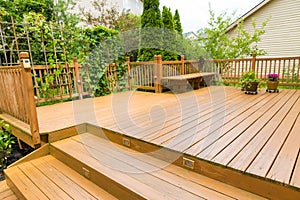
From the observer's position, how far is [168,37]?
6.48 metres

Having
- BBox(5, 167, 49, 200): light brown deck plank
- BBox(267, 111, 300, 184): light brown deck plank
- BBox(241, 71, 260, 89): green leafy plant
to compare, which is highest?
BBox(241, 71, 260, 89): green leafy plant

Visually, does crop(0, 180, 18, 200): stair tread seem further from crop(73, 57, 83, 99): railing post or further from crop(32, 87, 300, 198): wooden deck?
crop(73, 57, 83, 99): railing post

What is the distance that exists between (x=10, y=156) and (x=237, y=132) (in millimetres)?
3435

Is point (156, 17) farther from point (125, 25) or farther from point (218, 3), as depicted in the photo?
point (218, 3)

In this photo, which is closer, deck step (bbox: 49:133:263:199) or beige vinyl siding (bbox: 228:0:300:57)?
deck step (bbox: 49:133:263:199)

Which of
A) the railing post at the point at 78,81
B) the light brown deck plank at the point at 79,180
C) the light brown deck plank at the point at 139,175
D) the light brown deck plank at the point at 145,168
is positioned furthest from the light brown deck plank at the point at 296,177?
the railing post at the point at 78,81

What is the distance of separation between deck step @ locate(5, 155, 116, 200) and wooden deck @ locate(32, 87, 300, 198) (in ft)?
1.52

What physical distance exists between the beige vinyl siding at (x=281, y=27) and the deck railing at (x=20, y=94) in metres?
9.82

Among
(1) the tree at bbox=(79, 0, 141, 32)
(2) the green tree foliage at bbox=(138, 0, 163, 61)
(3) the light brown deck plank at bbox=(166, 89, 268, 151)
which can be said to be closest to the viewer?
(3) the light brown deck plank at bbox=(166, 89, 268, 151)

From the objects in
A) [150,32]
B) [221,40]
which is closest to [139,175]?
[150,32]

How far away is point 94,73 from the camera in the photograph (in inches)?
189

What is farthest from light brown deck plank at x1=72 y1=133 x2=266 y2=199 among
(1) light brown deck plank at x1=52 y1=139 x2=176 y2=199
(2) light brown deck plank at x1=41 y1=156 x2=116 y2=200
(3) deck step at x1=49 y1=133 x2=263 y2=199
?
(2) light brown deck plank at x1=41 y1=156 x2=116 y2=200

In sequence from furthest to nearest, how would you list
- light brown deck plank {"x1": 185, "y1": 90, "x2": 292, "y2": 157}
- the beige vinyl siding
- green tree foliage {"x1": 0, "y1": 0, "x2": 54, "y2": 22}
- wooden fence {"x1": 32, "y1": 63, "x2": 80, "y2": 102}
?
1. the beige vinyl siding
2. wooden fence {"x1": 32, "y1": 63, "x2": 80, "y2": 102}
3. green tree foliage {"x1": 0, "y1": 0, "x2": 54, "y2": 22}
4. light brown deck plank {"x1": 185, "y1": 90, "x2": 292, "y2": 157}

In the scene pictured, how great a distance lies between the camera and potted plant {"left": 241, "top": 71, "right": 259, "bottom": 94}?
434 cm
